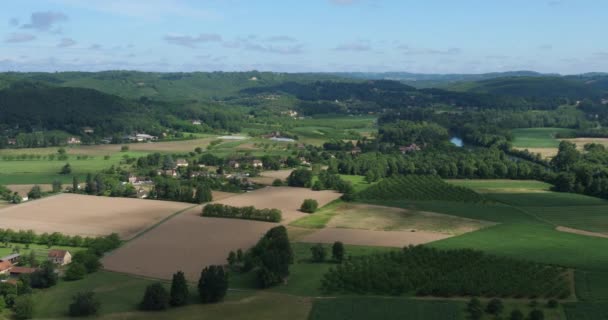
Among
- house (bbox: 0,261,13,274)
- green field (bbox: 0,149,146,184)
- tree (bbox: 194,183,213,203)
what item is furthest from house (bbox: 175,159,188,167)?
house (bbox: 0,261,13,274)

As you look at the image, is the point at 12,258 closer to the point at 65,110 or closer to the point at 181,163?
the point at 181,163

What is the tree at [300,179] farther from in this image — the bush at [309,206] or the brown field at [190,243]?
the bush at [309,206]

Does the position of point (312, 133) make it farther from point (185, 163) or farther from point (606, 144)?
point (606, 144)

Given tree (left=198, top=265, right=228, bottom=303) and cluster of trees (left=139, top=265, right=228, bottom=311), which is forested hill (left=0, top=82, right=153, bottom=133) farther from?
tree (left=198, top=265, right=228, bottom=303)

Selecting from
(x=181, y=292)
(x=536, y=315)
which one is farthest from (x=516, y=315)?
(x=181, y=292)

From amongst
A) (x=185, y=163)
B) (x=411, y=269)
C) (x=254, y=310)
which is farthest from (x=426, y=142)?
(x=254, y=310)
